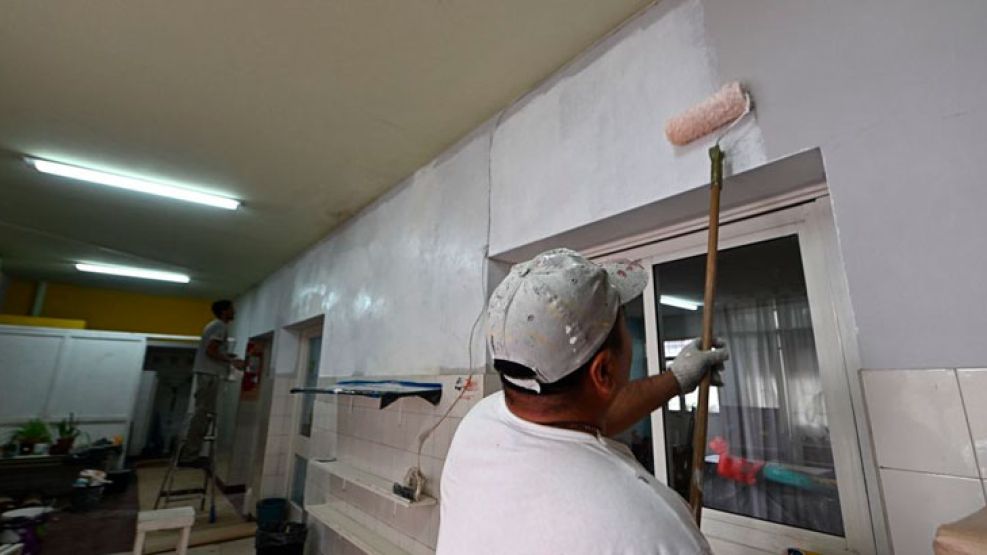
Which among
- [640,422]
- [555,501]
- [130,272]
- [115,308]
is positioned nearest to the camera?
[555,501]

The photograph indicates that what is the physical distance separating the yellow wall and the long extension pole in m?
7.62

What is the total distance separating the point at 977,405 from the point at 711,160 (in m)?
0.67

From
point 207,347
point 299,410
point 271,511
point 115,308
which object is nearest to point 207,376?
point 207,347

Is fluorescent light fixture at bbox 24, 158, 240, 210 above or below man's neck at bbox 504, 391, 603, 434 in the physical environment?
above

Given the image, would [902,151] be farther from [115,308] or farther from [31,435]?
[115,308]

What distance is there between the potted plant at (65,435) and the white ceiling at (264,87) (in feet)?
9.69

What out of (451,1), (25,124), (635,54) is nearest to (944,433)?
(635,54)

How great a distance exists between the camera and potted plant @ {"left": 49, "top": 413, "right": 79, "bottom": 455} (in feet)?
14.5

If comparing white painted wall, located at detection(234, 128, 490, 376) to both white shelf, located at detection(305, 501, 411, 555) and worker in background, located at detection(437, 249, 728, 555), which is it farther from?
worker in background, located at detection(437, 249, 728, 555)

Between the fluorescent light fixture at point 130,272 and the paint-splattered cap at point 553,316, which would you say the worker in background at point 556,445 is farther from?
the fluorescent light fixture at point 130,272

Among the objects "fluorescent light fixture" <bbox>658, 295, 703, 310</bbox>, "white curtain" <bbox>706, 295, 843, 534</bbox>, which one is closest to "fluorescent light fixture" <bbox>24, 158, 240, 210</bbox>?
"fluorescent light fixture" <bbox>658, 295, 703, 310</bbox>

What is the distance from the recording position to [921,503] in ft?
2.39

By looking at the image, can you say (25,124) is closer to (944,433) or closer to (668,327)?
(668,327)

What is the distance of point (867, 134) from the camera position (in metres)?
0.85
